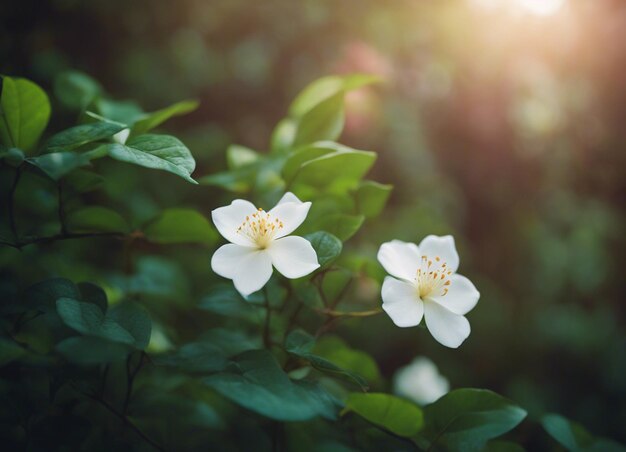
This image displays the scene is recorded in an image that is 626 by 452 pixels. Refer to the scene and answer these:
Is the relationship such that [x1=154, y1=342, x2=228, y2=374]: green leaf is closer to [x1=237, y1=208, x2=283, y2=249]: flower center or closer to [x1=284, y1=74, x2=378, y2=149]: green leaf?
[x1=237, y1=208, x2=283, y2=249]: flower center

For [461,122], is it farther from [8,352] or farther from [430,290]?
[8,352]

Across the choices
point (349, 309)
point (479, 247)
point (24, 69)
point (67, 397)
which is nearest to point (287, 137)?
point (349, 309)

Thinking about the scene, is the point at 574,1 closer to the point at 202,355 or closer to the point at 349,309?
the point at 349,309

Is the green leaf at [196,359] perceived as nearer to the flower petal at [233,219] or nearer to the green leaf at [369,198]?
the flower petal at [233,219]

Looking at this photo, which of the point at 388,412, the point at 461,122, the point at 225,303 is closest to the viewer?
the point at 388,412

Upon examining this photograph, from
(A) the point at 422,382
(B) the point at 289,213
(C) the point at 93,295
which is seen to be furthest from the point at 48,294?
(A) the point at 422,382
